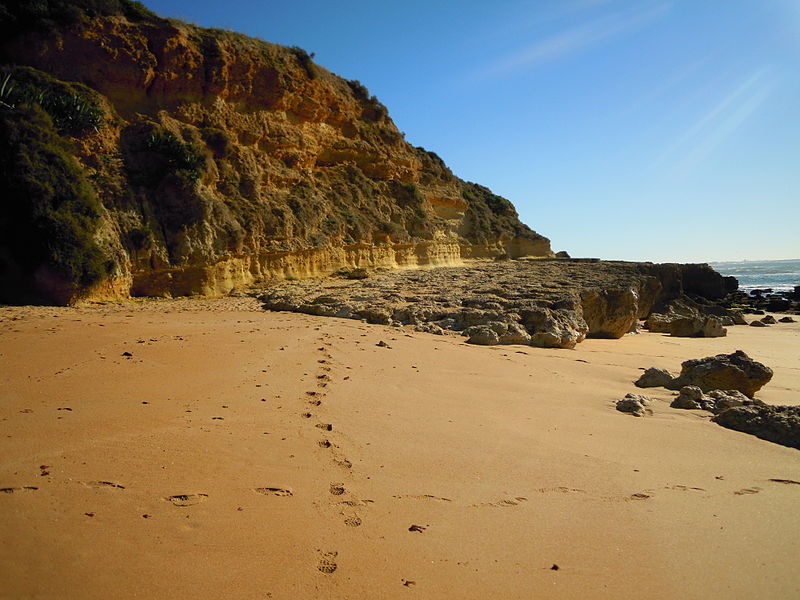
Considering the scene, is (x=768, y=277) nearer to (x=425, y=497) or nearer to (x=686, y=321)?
(x=686, y=321)

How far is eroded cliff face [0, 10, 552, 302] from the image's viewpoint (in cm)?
1406

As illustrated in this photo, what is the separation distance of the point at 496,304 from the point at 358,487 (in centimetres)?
793

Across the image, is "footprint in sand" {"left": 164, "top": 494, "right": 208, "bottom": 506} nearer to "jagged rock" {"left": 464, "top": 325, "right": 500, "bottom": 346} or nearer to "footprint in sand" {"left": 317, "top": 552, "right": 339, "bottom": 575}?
"footprint in sand" {"left": 317, "top": 552, "right": 339, "bottom": 575}

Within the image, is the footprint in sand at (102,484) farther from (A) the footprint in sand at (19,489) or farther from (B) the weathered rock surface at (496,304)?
(B) the weathered rock surface at (496,304)

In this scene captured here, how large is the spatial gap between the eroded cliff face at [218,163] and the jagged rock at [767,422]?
12857 mm

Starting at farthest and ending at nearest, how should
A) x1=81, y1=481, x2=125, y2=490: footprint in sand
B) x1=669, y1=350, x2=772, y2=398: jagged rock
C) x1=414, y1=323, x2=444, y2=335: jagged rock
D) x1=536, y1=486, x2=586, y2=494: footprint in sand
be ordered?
x1=414, y1=323, x2=444, y2=335: jagged rock
x1=669, y1=350, x2=772, y2=398: jagged rock
x1=536, y1=486, x2=586, y2=494: footprint in sand
x1=81, y1=481, x2=125, y2=490: footprint in sand

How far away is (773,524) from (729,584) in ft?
2.73

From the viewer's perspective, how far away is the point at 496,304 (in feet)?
34.4

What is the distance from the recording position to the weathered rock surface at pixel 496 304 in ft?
31.3

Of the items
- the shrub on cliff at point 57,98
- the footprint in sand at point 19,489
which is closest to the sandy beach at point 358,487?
the footprint in sand at point 19,489

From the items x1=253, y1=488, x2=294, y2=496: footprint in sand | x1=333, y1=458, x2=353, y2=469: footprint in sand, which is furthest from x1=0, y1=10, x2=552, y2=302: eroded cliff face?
x1=253, y1=488, x2=294, y2=496: footprint in sand

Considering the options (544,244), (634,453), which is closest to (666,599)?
(634,453)

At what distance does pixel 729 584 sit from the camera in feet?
7.58

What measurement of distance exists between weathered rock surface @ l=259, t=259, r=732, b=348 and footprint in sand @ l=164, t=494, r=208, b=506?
637 centimetres
